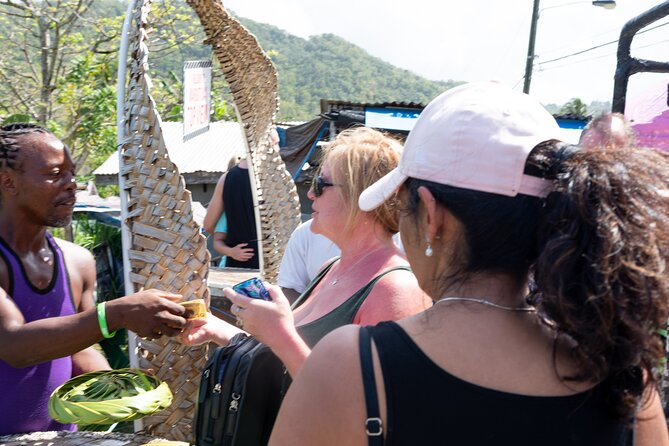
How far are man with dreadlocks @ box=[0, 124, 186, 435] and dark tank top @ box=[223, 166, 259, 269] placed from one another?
2376 mm

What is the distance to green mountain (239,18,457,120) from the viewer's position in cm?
6900

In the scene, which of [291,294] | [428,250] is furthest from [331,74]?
[428,250]

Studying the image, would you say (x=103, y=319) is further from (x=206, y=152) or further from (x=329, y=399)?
(x=206, y=152)

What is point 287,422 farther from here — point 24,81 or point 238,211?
point 24,81

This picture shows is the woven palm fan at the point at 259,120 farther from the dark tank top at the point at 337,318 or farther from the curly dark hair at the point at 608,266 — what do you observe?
the curly dark hair at the point at 608,266

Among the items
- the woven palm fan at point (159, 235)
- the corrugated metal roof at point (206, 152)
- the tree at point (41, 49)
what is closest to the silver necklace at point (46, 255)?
the woven palm fan at point (159, 235)

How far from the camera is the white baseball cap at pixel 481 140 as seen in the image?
42.3 inches

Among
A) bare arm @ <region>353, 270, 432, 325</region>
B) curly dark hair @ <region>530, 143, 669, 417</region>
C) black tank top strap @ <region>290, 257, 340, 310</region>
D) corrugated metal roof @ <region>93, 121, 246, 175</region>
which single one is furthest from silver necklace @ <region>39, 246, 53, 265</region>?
corrugated metal roof @ <region>93, 121, 246, 175</region>

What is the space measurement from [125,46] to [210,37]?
1.15 meters

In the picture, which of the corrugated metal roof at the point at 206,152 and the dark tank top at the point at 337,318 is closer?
the dark tank top at the point at 337,318

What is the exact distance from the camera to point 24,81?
14984mm

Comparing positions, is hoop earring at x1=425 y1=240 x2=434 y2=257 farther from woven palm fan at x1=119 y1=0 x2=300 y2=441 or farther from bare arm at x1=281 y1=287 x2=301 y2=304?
bare arm at x1=281 y1=287 x2=301 y2=304

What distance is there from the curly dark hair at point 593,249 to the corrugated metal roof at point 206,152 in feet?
49.4

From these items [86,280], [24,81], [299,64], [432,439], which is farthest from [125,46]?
[299,64]
